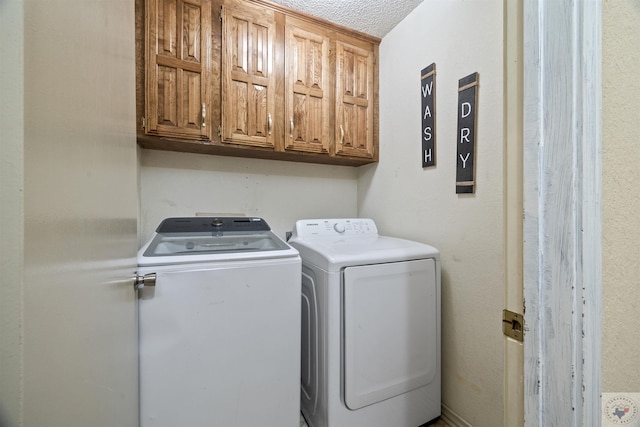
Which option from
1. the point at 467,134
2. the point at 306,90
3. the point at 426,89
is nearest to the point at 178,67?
the point at 306,90

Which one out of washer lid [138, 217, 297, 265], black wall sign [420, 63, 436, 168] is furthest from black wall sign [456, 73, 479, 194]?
washer lid [138, 217, 297, 265]

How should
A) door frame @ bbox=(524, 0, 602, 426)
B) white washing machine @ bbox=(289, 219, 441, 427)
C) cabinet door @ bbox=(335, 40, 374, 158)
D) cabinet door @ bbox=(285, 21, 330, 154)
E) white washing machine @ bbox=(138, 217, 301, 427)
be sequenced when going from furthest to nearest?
cabinet door @ bbox=(335, 40, 374, 158) < cabinet door @ bbox=(285, 21, 330, 154) < white washing machine @ bbox=(289, 219, 441, 427) < white washing machine @ bbox=(138, 217, 301, 427) < door frame @ bbox=(524, 0, 602, 426)

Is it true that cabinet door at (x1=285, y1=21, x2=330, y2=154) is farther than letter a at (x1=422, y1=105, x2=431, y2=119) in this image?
Yes

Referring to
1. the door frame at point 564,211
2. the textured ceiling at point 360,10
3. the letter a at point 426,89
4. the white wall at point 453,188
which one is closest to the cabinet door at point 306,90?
the textured ceiling at point 360,10

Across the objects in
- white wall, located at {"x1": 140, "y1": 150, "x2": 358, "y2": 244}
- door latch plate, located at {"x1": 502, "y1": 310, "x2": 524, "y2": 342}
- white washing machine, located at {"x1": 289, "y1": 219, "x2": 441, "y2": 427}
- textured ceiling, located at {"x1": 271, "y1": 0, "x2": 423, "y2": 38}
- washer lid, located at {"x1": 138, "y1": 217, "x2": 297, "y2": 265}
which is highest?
textured ceiling, located at {"x1": 271, "y1": 0, "x2": 423, "y2": 38}

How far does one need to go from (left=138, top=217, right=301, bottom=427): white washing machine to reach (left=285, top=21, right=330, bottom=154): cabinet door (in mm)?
866

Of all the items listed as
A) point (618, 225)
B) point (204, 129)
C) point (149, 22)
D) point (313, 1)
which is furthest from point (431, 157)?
point (149, 22)

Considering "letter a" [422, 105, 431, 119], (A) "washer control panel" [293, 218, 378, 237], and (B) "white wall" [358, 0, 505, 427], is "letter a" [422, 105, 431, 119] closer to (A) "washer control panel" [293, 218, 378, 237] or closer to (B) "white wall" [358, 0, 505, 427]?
(B) "white wall" [358, 0, 505, 427]

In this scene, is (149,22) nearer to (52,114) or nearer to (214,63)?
(214,63)

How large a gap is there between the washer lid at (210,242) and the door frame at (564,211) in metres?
0.95

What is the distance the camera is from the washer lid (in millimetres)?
1098

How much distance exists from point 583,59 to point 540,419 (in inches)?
26.4

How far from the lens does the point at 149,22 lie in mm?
1375

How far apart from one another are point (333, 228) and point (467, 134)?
1.01 m
